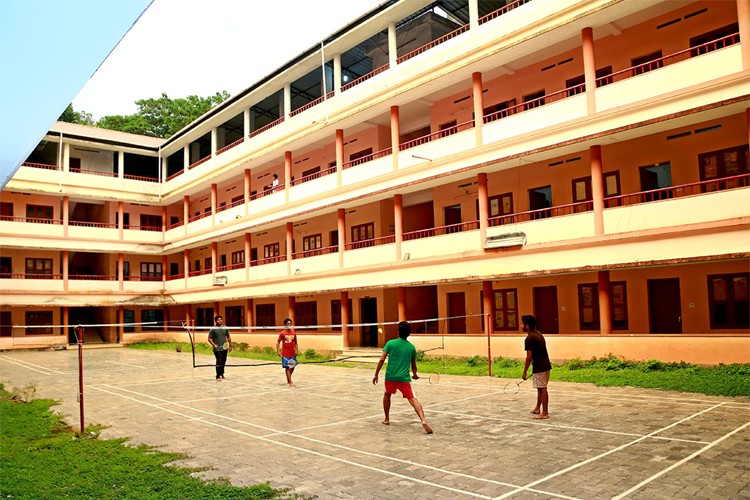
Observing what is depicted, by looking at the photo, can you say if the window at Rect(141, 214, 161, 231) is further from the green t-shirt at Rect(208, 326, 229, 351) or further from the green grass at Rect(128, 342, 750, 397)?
the green grass at Rect(128, 342, 750, 397)

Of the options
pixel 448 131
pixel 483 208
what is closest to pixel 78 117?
pixel 448 131

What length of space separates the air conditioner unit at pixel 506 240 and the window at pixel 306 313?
49.1ft

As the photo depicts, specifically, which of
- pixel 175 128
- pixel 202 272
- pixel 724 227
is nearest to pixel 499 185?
pixel 724 227

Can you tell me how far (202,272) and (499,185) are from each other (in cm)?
2634

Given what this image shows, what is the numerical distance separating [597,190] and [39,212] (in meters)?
37.0

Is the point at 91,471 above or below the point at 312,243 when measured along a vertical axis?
below

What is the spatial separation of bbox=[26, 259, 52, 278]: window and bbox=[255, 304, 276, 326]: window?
14721 millimetres

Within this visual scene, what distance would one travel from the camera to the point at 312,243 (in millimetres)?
34500

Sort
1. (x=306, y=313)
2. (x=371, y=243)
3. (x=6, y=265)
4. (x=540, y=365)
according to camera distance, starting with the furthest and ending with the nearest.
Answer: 1. (x=6, y=265)
2. (x=306, y=313)
3. (x=371, y=243)
4. (x=540, y=365)

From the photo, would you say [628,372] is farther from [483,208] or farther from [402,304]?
[402,304]

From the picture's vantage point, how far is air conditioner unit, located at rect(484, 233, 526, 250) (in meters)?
20.3

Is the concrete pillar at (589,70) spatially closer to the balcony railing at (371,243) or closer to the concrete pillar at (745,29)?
the concrete pillar at (745,29)

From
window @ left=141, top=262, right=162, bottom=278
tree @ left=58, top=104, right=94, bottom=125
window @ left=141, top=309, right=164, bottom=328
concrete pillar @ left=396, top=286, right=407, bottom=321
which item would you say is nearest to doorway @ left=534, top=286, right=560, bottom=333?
concrete pillar @ left=396, top=286, right=407, bottom=321

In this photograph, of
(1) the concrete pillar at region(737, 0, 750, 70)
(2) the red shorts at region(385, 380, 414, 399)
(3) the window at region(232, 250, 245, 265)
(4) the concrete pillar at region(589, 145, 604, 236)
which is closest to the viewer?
(2) the red shorts at region(385, 380, 414, 399)
